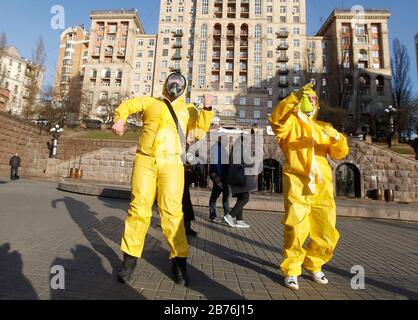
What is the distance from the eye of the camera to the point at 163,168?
2.94 metres

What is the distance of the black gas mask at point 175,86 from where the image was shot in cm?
326

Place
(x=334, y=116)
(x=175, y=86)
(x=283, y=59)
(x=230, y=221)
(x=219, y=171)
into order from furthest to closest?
(x=283, y=59) < (x=334, y=116) < (x=219, y=171) < (x=230, y=221) < (x=175, y=86)

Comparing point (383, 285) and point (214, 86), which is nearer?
point (383, 285)

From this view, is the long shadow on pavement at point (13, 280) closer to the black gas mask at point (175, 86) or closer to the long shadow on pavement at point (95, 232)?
the long shadow on pavement at point (95, 232)

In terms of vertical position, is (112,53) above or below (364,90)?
above

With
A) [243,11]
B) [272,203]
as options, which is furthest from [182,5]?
[272,203]

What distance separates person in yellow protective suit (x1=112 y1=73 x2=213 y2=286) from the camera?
277cm

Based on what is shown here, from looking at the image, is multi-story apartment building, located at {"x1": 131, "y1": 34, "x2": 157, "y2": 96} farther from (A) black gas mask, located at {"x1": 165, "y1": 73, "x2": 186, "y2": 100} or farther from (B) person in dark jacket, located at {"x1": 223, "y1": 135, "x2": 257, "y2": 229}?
(A) black gas mask, located at {"x1": 165, "y1": 73, "x2": 186, "y2": 100}

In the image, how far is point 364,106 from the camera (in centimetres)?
6384

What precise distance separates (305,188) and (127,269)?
Result: 6.43 feet

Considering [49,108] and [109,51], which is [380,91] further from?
[49,108]

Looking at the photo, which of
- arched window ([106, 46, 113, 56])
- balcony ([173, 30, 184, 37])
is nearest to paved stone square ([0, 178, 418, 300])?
balcony ([173, 30, 184, 37])

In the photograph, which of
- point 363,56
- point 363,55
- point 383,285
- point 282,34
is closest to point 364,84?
point 363,56

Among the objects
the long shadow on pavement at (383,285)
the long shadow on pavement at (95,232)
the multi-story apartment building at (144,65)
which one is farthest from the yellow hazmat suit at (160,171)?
the multi-story apartment building at (144,65)
